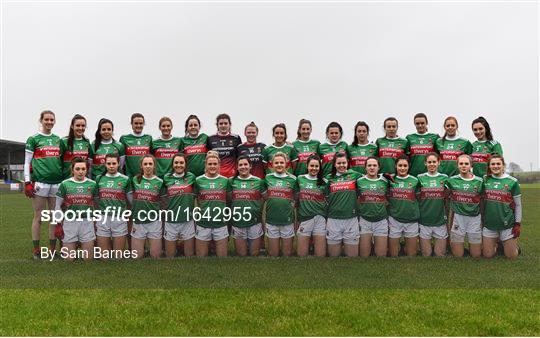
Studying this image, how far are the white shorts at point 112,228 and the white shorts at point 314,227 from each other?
2580mm

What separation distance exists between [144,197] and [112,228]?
64cm

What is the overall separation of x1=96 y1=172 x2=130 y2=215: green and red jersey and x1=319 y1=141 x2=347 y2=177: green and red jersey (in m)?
3.03

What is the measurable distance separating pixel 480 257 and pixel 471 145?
5.79 feet

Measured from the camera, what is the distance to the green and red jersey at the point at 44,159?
670 centimetres

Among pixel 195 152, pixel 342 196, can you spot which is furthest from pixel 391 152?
pixel 195 152

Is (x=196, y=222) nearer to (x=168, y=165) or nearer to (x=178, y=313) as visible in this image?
(x=168, y=165)

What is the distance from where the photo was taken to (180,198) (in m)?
6.64

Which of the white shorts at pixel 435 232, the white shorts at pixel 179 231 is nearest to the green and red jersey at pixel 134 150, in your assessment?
the white shorts at pixel 179 231

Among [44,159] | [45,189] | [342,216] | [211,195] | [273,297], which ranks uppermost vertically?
[44,159]

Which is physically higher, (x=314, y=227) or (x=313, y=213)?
(x=313, y=213)

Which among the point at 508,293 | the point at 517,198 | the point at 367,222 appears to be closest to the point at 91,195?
the point at 367,222

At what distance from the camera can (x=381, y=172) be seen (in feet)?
24.0

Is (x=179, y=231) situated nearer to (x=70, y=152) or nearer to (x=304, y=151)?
(x=70, y=152)

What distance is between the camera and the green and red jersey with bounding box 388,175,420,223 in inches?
264
